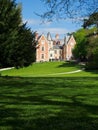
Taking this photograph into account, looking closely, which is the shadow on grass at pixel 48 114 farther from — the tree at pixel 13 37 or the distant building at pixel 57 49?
the distant building at pixel 57 49

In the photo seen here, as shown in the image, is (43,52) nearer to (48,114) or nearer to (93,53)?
(93,53)

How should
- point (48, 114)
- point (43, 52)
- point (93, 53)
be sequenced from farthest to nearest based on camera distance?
point (43, 52)
point (93, 53)
point (48, 114)

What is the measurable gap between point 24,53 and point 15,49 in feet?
5.21

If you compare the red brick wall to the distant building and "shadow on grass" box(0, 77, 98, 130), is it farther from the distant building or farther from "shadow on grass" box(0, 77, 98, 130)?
"shadow on grass" box(0, 77, 98, 130)

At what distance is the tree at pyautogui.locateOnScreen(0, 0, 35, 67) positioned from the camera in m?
30.1

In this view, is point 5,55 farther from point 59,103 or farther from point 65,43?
point 65,43

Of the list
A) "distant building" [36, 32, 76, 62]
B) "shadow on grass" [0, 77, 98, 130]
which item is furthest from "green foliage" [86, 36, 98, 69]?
"shadow on grass" [0, 77, 98, 130]

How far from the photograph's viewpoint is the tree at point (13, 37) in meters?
30.1

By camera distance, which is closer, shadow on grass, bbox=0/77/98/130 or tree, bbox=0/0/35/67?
shadow on grass, bbox=0/77/98/130

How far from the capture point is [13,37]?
98.6ft

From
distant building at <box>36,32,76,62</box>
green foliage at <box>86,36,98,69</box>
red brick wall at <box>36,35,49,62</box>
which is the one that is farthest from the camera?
distant building at <box>36,32,76,62</box>

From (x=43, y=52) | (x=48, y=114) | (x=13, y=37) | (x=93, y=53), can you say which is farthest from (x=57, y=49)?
(x=48, y=114)

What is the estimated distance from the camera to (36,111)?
1028 cm

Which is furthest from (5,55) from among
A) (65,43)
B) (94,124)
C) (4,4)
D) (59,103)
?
(65,43)
